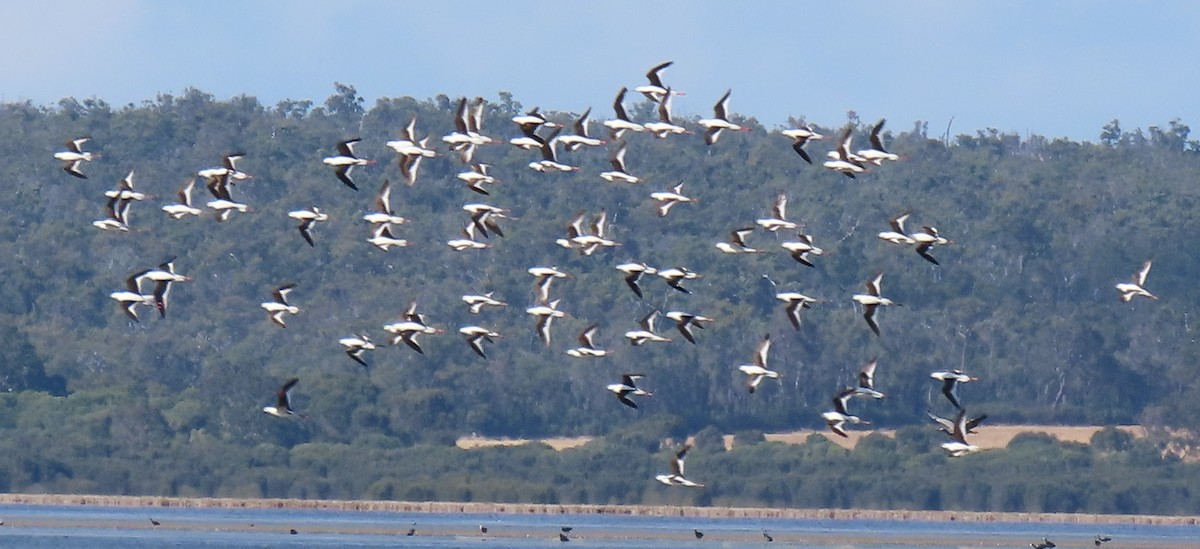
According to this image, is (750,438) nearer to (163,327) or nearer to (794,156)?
(163,327)

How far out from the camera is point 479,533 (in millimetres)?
62750

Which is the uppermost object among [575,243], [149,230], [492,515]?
[149,230]

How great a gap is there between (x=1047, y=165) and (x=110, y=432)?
70.9 m

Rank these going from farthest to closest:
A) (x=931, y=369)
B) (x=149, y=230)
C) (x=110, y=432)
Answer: (x=149, y=230), (x=931, y=369), (x=110, y=432)

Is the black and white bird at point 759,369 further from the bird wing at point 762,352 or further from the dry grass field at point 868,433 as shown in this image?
the dry grass field at point 868,433

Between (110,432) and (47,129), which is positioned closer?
(110,432)

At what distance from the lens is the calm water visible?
5694cm

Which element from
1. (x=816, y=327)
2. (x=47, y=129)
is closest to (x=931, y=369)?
(x=816, y=327)

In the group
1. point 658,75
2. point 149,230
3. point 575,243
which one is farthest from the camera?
point 149,230

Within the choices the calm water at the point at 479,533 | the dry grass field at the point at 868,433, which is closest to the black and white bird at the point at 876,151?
the calm water at the point at 479,533

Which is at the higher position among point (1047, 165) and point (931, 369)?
point (1047, 165)

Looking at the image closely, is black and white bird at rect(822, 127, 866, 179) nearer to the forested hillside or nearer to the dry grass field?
the forested hillside

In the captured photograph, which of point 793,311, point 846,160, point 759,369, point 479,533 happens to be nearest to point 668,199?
point 759,369

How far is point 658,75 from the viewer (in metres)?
43.7
